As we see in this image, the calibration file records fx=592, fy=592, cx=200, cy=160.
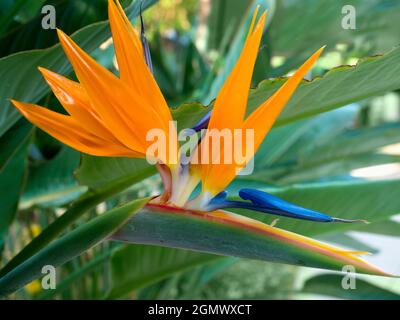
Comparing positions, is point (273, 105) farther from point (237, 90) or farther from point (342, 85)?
point (342, 85)

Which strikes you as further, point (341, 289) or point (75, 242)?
point (341, 289)

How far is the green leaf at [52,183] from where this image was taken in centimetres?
84

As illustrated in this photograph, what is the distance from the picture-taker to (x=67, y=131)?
372 millimetres

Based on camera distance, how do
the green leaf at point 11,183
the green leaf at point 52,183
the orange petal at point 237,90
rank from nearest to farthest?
the orange petal at point 237,90 < the green leaf at point 11,183 < the green leaf at point 52,183

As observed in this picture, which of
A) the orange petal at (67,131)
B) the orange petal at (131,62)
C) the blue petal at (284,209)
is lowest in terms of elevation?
the blue petal at (284,209)

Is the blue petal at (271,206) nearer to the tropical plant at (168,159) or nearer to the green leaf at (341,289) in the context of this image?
the tropical plant at (168,159)

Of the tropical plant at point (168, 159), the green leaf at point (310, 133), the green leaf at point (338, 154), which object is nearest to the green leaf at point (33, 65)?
the tropical plant at point (168, 159)

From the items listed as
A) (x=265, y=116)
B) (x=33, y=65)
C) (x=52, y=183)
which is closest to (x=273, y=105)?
(x=265, y=116)

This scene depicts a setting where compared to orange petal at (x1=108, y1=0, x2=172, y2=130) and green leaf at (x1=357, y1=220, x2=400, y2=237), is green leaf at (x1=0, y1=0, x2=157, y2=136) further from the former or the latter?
green leaf at (x1=357, y1=220, x2=400, y2=237)

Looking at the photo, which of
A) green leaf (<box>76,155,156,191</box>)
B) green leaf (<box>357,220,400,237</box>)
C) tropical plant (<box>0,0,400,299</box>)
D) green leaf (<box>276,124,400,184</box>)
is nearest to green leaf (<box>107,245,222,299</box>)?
tropical plant (<box>0,0,400,299</box>)

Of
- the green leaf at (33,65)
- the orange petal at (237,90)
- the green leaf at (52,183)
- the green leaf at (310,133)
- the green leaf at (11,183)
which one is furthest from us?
the green leaf at (310,133)

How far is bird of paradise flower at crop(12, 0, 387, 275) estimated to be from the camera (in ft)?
1.15

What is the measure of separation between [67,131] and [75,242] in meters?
0.07
